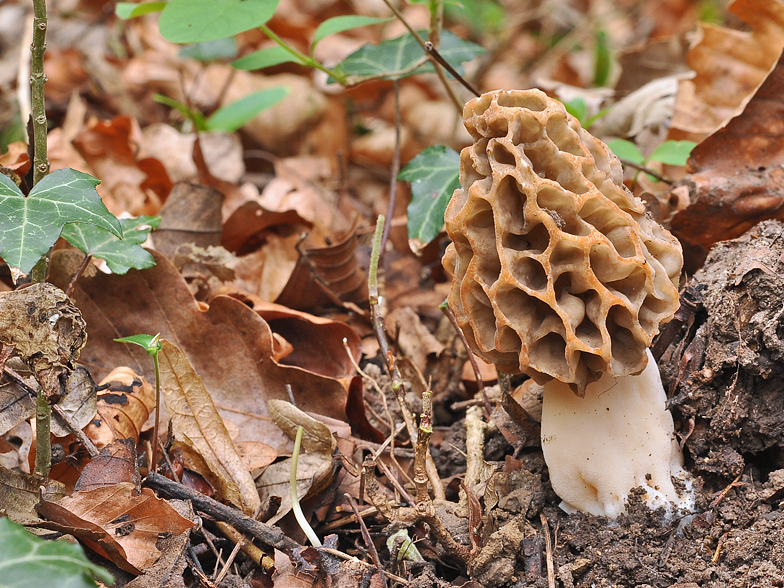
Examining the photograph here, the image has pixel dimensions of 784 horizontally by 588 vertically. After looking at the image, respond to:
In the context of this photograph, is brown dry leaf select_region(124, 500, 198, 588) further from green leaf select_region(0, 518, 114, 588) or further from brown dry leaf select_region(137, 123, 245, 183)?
brown dry leaf select_region(137, 123, 245, 183)

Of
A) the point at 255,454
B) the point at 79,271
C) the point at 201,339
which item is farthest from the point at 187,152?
the point at 255,454

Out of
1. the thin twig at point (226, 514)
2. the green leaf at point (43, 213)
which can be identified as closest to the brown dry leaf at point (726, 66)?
the thin twig at point (226, 514)

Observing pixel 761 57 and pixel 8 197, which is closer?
pixel 8 197

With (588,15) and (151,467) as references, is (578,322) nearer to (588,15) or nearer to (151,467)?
(151,467)

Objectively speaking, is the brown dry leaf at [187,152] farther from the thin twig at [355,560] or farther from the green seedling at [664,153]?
the thin twig at [355,560]

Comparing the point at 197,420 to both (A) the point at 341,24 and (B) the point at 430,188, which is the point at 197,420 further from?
(A) the point at 341,24

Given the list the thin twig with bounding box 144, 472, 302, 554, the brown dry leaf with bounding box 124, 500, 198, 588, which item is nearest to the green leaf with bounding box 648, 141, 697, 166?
the thin twig with bounding box 144, 472, 302, 554

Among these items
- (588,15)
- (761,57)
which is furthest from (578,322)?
(588,15)
